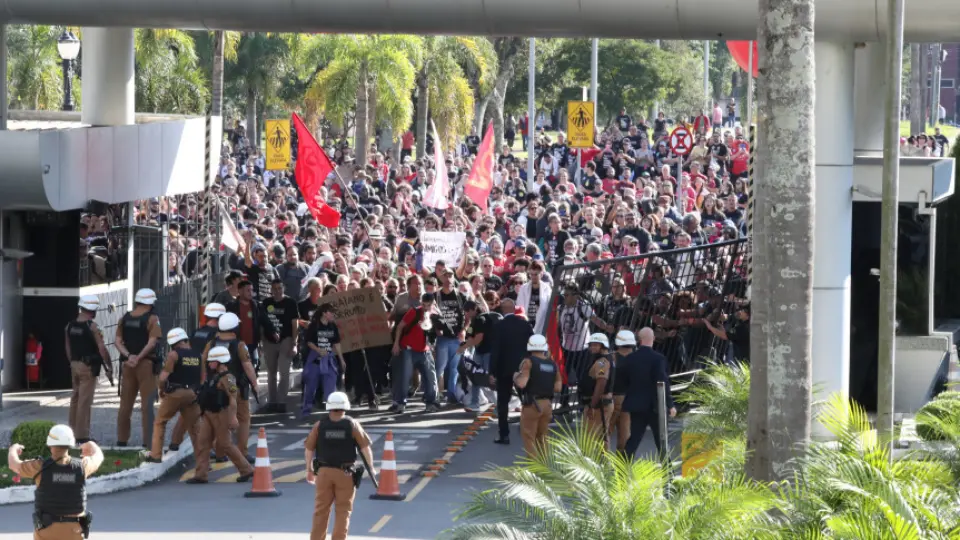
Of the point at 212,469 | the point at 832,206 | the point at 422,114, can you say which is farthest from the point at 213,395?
the point at 422,114

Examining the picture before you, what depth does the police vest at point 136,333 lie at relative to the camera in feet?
58.9

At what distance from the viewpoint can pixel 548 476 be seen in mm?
9586

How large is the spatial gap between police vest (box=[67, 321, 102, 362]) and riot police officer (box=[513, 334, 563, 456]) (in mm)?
4929

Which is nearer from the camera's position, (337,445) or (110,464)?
(337,445)

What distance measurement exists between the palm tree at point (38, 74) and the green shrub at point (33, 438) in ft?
138

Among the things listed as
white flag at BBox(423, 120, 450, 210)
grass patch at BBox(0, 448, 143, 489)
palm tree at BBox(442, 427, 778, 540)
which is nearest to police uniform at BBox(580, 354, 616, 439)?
grass patch at BBox(0, 448, 143, 489)

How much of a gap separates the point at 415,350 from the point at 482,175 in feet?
31.7

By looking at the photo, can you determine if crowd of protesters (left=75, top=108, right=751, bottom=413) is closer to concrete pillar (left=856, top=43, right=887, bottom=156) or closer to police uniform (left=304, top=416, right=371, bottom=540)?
concrete pillar (left=856, top=43, right=887, bottom=156)

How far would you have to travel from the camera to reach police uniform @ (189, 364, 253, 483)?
16125mm

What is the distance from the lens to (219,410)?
1617 centimetres

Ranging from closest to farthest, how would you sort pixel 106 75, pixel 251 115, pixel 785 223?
pixel 785 223 < pixel 106 75 < pixel 251 115

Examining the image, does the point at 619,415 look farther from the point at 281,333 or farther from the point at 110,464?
the point at 281,333

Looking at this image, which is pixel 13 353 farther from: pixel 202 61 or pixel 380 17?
pixel 202 61

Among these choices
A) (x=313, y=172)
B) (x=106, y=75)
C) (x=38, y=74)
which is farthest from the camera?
(x=38, y=74)
